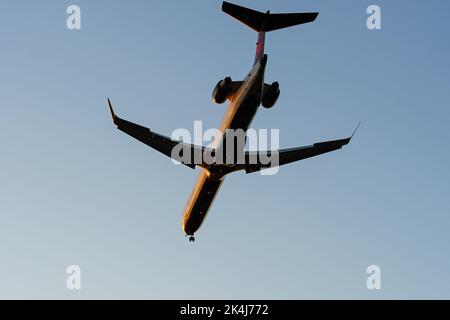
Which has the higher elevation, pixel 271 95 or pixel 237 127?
pixel 271 95

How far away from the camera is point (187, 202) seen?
40281 millimetres

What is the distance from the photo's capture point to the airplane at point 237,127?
30.6 meters

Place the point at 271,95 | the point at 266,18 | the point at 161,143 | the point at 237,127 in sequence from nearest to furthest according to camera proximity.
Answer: the point at 237,127 < the point at 271,95 < the point at 266,18 < the point at 161,143

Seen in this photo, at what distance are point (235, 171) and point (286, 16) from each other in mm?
9691

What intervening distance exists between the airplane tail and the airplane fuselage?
255 cm

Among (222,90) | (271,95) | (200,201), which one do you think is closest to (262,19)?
(271,95)

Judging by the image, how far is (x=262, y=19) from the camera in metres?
33.6

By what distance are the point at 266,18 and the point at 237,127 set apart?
6795 millimetres

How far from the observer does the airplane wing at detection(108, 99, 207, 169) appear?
32.1m

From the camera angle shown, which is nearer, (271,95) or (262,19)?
(271,95)

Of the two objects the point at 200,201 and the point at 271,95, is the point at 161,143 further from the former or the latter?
the point at 271,95
